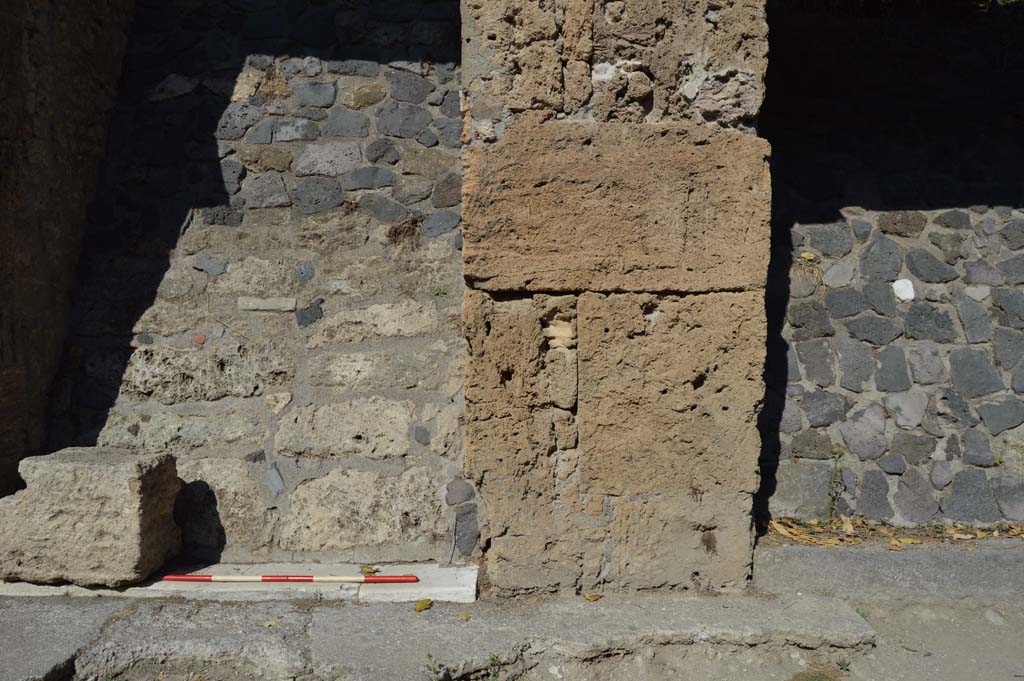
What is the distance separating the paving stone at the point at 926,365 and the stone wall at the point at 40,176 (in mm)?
4187

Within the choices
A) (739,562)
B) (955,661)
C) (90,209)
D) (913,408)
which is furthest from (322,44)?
(955,661)

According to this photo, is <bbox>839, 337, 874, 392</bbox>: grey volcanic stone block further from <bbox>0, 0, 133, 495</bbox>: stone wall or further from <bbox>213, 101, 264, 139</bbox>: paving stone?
<bbox>0, 0, 133, 495</bbox>: stone wall

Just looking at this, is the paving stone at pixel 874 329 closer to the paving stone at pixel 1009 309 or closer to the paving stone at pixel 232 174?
the paving stone at pixel 1009 309

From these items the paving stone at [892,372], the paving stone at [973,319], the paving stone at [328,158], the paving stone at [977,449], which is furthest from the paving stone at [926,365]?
the paving stone at [328,158]

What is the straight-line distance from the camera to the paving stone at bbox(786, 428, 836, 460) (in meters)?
3.96

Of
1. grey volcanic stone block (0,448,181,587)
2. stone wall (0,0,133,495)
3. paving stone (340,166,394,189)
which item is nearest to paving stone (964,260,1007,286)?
paving stone (340,166,394,189)

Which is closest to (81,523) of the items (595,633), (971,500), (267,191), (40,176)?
(40,176)

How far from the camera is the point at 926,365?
3.99 metres

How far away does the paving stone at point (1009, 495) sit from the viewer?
3.88 m

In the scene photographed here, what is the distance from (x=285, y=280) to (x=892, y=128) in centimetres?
326

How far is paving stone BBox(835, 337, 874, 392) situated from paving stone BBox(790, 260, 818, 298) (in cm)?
31

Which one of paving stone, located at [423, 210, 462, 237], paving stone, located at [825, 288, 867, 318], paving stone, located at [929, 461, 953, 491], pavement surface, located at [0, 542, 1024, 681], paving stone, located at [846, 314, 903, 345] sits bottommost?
pavement surface, located at [0, 542, 1024, 681]

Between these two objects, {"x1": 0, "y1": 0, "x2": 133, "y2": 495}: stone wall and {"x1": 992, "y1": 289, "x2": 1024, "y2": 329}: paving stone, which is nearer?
{"x1": 0, "y1": 0, "x2": 133, "y2": 495}: stone wall

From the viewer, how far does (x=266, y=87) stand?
4133 millimetres
